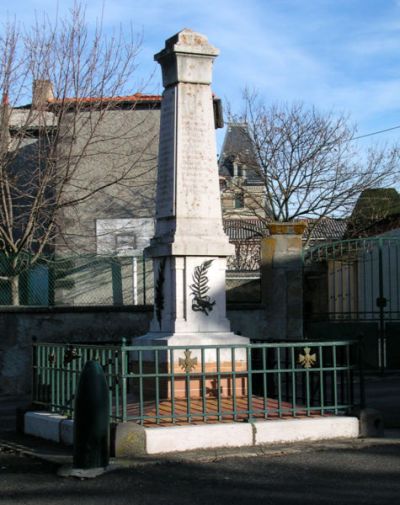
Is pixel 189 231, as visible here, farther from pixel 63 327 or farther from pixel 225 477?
pixel 63 327

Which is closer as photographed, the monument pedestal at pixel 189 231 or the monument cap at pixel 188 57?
the monument pedestal at pixel 189 231

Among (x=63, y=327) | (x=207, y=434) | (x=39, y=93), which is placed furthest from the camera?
(x=39, y=93)

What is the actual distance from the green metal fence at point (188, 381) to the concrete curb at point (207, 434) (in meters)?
0.17

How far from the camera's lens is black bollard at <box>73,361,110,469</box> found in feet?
24.2

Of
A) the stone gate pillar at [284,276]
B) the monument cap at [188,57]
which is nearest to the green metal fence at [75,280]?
the stone gate pillar at [284,276]

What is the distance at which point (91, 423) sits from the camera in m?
7.43

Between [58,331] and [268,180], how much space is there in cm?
1561

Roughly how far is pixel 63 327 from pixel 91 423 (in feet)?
26.7

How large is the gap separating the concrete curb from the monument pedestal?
1362 millimetres

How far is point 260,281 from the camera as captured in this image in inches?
617

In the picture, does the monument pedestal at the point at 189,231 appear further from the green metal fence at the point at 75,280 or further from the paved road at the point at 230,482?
the green metal fence at the point at 75,280

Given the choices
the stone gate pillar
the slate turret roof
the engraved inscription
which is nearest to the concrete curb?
the engraved inscription

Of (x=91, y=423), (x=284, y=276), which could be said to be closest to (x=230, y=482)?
(x=91, y=423)

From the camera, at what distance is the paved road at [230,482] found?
653 centimetres
